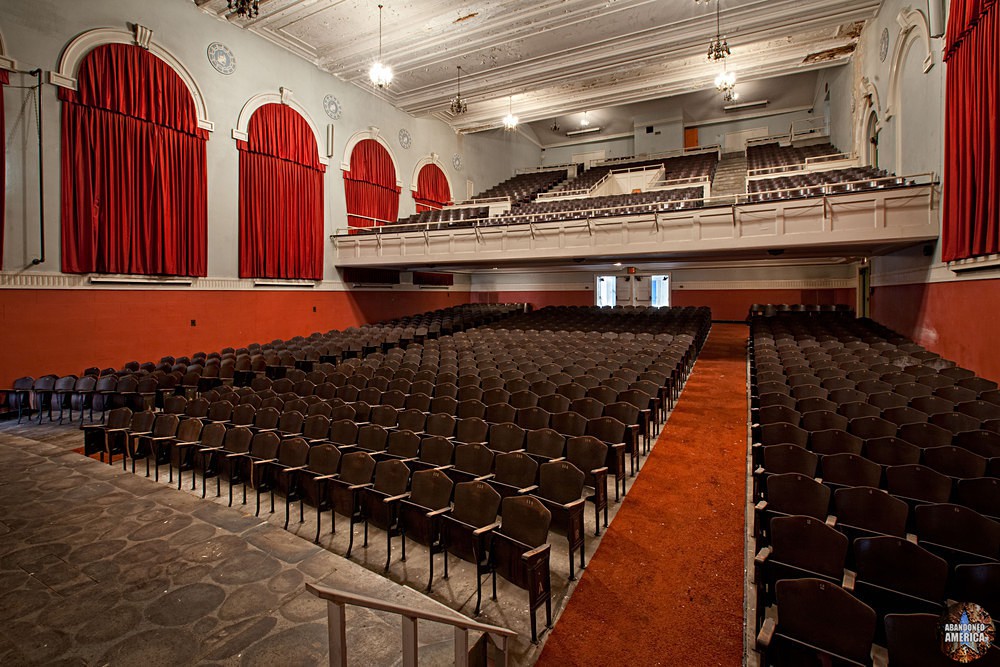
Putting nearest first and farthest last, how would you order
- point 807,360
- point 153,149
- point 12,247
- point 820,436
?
point 820,436
point 807,360
point 12,247
point 153,149

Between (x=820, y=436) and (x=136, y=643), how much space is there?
4.38 meters

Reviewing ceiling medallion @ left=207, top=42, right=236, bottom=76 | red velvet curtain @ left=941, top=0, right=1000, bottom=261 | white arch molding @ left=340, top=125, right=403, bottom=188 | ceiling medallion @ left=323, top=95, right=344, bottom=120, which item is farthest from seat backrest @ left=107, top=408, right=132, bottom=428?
ceiling medallion @ left=323, top=95, right=344, bottom=120

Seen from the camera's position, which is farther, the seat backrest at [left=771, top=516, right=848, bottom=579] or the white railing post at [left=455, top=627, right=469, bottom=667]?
the seat backrest at [left=771, top=516, right=848, bottom=579]

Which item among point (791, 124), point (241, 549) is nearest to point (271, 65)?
point (241, 549)

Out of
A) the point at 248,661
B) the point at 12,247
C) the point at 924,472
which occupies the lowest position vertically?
the point at 248,661

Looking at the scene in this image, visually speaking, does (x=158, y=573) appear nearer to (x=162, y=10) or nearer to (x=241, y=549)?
(x=241, y=549)

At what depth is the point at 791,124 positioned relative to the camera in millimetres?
19125

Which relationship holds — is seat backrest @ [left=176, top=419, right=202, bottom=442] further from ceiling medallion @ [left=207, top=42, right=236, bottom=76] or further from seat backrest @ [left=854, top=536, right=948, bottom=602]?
ceiling medallion @ [left=207, top=42, right=236, bottom=76]

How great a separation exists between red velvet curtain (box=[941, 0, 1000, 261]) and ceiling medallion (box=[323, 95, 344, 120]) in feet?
40.7

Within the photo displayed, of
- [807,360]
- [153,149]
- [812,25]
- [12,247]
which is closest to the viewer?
[807,360]

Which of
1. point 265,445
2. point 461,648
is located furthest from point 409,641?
point 265,445

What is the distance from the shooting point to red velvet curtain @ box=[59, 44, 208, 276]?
8.14 metres

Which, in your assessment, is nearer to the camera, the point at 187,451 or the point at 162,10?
the point at 187,451

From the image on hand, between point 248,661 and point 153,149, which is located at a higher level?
point 153,149
